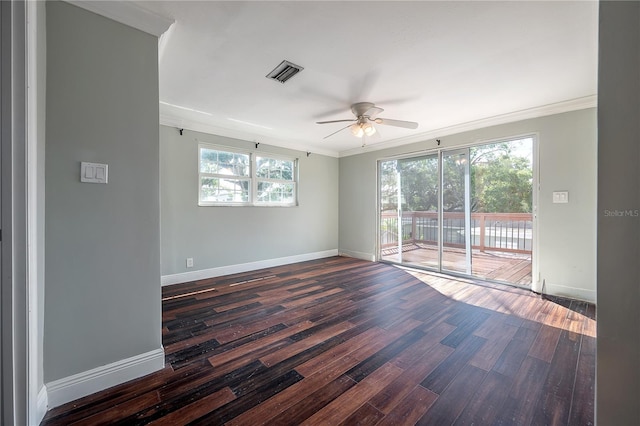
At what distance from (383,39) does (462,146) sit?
2.68m

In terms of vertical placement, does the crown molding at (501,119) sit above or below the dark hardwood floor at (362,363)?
above

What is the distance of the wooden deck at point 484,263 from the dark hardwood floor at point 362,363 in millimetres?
733

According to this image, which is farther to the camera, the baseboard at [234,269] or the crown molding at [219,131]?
the baseboard at [234,269]

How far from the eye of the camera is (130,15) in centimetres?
157

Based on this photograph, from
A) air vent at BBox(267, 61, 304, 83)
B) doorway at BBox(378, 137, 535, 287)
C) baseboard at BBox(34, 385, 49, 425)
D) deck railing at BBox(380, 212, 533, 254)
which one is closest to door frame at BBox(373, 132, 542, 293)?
doorway at BBox(378, 137, 535, 287)

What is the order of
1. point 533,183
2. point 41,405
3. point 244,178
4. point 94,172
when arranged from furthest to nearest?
point 244,178 < point 533,183 < point 94,172 < point 41,405

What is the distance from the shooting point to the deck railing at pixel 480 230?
→ 3811mm

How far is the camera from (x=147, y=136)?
164 cm

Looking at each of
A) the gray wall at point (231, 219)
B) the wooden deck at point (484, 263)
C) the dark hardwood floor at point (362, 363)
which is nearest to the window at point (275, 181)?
the gray wall at point (231, 219)

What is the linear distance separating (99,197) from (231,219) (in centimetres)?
260

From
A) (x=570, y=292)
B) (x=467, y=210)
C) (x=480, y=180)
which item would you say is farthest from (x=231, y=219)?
(x=570, y=292)

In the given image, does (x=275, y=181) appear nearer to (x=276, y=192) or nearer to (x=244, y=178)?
(x=276, y=192)

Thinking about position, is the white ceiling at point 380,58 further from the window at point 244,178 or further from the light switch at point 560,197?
the light switch at point 560,197
